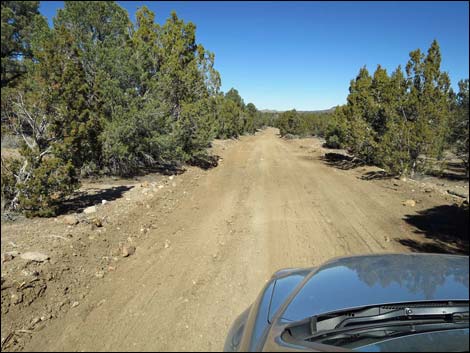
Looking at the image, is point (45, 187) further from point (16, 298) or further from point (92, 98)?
point (92, 98)

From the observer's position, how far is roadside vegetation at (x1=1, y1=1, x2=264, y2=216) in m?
6.57

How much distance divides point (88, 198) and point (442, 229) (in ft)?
29.4

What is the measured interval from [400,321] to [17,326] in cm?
386

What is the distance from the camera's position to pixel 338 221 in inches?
309

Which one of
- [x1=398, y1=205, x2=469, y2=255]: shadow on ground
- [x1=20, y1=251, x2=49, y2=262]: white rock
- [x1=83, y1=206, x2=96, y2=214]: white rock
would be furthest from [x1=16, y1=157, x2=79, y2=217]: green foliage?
[x1=398, y1=205, x2=469, y2=255]: shadow on ground

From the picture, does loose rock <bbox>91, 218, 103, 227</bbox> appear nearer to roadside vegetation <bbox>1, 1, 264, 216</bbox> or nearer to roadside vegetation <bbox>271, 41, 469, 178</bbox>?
roadside vegetation <bbox>1, 1, 264, 216</bbox>

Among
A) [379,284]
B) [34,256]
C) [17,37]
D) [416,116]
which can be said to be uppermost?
[17,37]

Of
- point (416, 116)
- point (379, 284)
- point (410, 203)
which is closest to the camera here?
point (379, 284)

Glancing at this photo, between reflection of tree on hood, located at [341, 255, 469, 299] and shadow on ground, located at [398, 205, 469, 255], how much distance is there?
149 inches

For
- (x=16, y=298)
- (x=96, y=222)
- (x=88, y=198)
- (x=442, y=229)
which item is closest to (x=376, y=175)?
(x=442, y=229)

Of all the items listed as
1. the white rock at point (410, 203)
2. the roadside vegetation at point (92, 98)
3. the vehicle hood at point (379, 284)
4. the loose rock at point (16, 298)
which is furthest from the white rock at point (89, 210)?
the white rock at point (410, 203)

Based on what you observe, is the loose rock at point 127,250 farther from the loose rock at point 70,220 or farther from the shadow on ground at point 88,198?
the shadow on ground at point 88,198

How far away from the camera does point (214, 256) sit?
5.68 m

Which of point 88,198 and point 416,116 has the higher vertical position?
point 416,116
